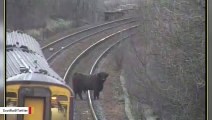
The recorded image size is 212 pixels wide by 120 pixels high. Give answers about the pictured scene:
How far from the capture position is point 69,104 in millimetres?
3686

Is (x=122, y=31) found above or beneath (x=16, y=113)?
above

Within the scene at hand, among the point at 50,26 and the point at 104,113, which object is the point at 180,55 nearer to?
the point at 104,113

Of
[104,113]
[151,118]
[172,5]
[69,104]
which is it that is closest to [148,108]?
[151,118]

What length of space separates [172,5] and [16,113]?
1.65 m

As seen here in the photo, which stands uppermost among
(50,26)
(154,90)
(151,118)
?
(50,26)

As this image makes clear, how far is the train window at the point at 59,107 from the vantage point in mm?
3650

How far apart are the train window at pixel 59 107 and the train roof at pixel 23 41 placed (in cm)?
42

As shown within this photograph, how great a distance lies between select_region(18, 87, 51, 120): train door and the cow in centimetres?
27

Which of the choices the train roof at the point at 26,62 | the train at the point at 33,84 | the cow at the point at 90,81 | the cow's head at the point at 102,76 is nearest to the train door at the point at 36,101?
the train at the point at 33,84

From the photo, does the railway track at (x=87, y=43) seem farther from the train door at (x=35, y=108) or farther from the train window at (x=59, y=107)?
the train door at (x=35, y=108)

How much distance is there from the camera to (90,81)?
3.77 meters

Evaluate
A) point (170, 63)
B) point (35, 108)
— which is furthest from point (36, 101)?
point (170, 63)

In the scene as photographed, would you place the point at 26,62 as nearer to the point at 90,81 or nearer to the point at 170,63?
the point at 90,81
